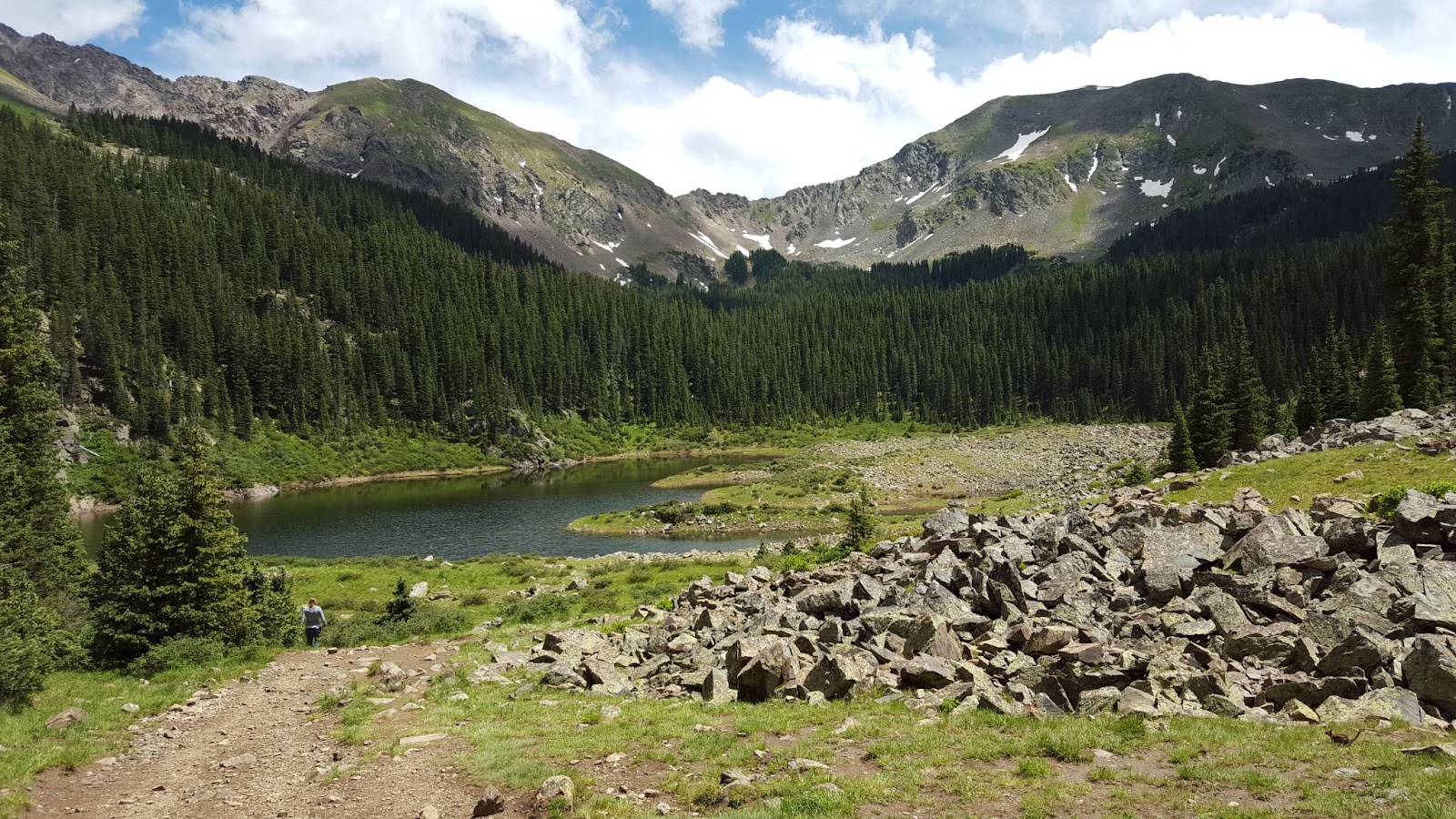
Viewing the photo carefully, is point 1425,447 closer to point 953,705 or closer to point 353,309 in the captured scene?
point 953,705

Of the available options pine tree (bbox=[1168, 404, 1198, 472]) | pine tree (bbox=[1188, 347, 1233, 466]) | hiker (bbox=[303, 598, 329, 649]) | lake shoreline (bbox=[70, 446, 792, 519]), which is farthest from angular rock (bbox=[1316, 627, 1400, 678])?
lake shoreline (bbox=[70, 446, 792, 519])

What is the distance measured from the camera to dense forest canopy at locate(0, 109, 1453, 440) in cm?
12144

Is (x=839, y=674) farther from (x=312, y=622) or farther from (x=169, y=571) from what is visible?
(x=169, y=571)

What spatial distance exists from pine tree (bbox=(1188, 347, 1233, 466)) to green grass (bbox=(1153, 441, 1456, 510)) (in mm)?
22797

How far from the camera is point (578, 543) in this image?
6838 centimetres

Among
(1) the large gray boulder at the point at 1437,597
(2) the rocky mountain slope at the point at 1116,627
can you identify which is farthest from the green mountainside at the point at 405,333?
(1) the large gray boulder at the point at 1437,597

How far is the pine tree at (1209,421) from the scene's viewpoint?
182ft

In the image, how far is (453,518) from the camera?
82.3 meters

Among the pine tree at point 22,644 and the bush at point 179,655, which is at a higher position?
the pine tree at point 22,644

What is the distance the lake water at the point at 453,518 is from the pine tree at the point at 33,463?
32680 mm

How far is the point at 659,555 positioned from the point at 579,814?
47008 mm

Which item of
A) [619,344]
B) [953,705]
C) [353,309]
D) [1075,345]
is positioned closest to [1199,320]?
[1075,345]

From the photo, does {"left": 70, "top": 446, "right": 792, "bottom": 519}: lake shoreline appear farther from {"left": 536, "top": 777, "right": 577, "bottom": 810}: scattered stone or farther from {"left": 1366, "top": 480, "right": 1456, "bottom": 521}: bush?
{"left": 1366, "top": 480, "right": 1456, "bottom": 521}: bush

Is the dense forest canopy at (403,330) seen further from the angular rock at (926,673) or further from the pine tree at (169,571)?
the angular rock at (926,673)
